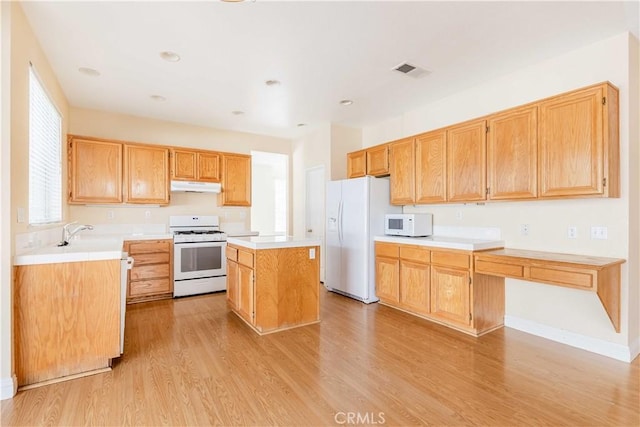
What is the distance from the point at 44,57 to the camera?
300 cm

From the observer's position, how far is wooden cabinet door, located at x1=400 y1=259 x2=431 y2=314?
11.9 ft

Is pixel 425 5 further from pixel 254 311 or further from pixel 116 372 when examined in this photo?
pixel 116 372

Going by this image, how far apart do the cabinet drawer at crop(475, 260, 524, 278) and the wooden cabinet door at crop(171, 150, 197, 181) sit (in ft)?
13.4

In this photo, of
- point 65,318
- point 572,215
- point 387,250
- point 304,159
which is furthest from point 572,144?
point 65,318

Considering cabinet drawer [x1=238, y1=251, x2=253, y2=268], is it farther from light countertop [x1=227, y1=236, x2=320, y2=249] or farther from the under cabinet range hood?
the under cabinet range hood

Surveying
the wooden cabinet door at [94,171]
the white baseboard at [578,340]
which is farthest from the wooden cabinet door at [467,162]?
the wooden cabinet door at [94,171]

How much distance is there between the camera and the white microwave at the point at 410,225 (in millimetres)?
4023

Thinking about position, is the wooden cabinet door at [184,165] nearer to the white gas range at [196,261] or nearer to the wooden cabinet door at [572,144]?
the white gas range at [196,261]

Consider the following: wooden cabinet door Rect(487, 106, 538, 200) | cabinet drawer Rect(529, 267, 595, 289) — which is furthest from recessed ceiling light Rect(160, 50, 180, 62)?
cabinet drawer Rect(529, 267, 595, 289)

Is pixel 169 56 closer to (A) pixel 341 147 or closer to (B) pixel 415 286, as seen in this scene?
(A) pixel 341 147

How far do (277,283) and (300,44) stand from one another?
7.39 feet

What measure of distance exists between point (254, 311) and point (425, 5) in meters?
2.98

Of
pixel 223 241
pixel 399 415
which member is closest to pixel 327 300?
pixel 223 241

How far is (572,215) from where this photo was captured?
2.94 m
